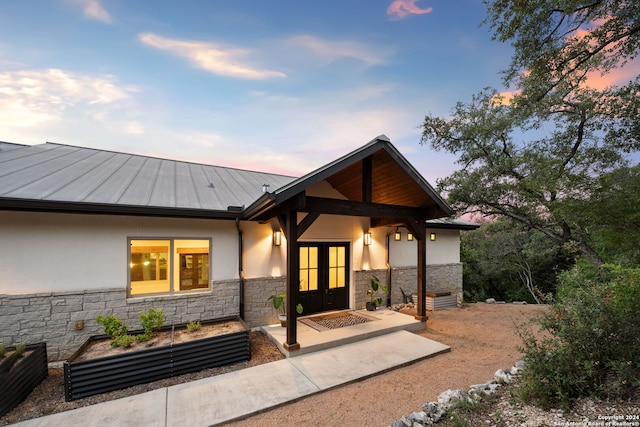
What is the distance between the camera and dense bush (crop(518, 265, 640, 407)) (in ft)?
8.51

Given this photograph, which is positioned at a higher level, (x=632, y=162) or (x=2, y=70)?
(x=2, y=70)

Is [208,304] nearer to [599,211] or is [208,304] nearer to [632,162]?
[599,211]

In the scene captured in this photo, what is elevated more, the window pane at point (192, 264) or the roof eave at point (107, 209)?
the roof eave at point (107, 209)

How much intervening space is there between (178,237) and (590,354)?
6.65m

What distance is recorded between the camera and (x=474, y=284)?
16547 mm

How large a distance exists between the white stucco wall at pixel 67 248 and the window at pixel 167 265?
0.85 feet

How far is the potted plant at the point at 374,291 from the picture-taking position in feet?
25.1

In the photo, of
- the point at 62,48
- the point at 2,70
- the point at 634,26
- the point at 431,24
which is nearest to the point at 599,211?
the point at 634,26

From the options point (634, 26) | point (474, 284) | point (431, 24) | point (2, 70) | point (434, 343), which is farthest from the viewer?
point (474, 284)

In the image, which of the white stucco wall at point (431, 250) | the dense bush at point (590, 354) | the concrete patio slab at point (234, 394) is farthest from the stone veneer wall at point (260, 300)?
the dense bush at point (590, 354)

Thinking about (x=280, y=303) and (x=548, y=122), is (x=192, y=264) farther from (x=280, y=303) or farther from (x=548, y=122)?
(x=548, y=122)

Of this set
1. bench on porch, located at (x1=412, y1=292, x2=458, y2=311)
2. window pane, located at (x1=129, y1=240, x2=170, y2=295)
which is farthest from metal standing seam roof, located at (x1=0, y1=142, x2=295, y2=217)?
bench on porch, located at (x1=412, y1=292, x2=458, y2=311)

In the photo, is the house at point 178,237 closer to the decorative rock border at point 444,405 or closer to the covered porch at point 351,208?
the covered porch at point 351,208

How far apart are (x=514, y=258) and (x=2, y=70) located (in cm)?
2197
